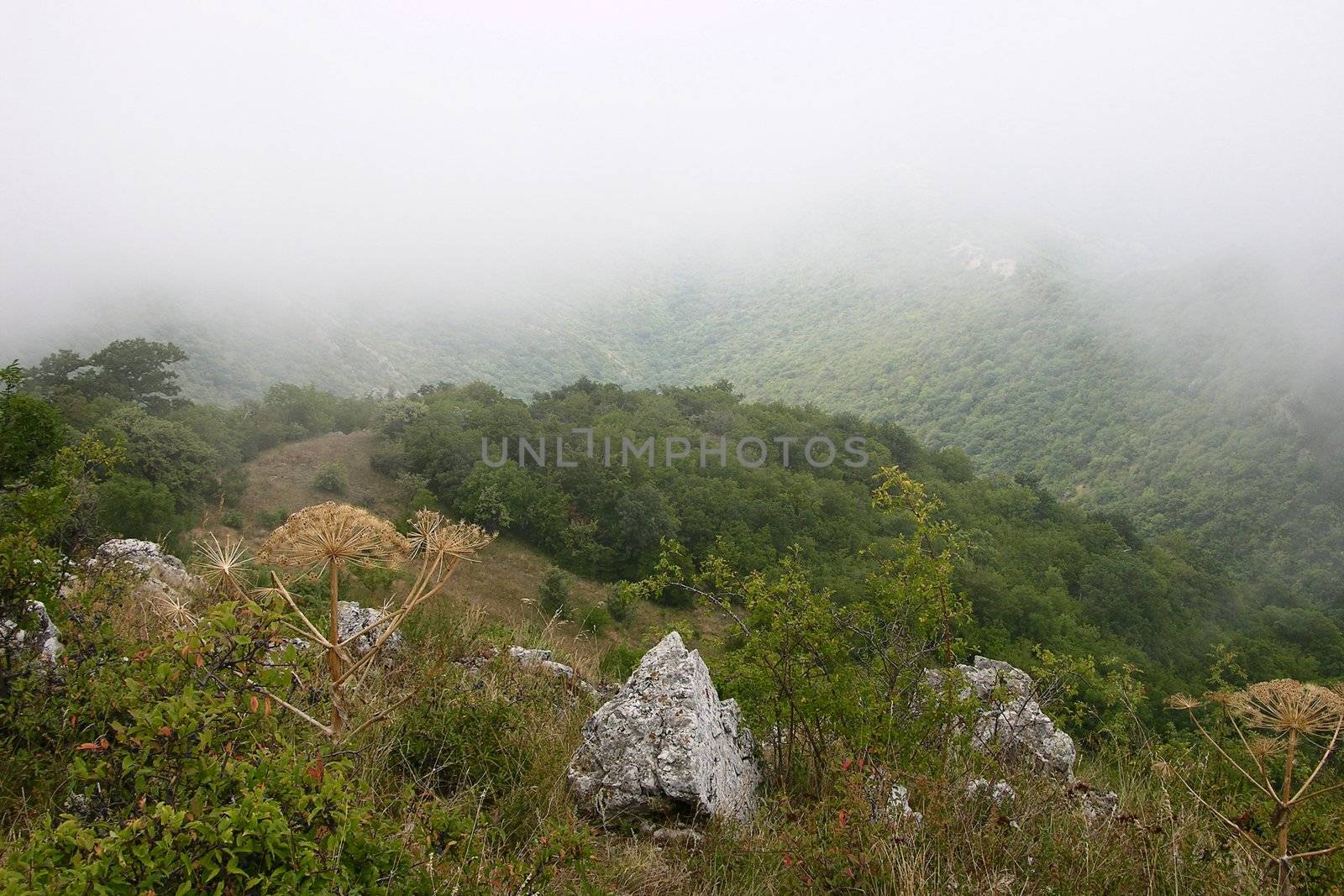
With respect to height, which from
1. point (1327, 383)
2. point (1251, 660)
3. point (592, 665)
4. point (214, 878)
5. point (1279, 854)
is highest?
point (214, 878)

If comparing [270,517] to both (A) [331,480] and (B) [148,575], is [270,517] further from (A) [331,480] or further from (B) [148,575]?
(B) [148,575]

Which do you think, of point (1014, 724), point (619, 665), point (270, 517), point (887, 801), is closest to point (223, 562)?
point (887, 801)

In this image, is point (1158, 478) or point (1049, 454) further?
point (1049, 454)

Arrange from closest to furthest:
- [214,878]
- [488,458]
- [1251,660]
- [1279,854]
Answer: [214,878] → [1279,854] → [1251,660] → [488,458]

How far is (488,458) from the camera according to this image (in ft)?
106

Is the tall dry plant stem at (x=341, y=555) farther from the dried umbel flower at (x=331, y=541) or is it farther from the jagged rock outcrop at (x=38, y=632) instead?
the jagged rock outcrop at (x=38, y=632)

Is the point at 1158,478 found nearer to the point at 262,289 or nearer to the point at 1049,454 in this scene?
the point at 1049,454

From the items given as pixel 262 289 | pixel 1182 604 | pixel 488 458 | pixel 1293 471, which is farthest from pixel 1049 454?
pixel 262 289

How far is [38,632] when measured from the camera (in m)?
2.97

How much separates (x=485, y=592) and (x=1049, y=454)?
154ft

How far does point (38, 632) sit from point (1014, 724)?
19.4 ft

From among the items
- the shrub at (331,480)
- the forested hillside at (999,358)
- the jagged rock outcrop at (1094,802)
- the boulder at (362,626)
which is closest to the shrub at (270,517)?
the shrub at (331,480)

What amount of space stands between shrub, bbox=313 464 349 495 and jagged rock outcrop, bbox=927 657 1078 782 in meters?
28.4

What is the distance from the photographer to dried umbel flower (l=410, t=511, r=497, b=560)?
111 inches
